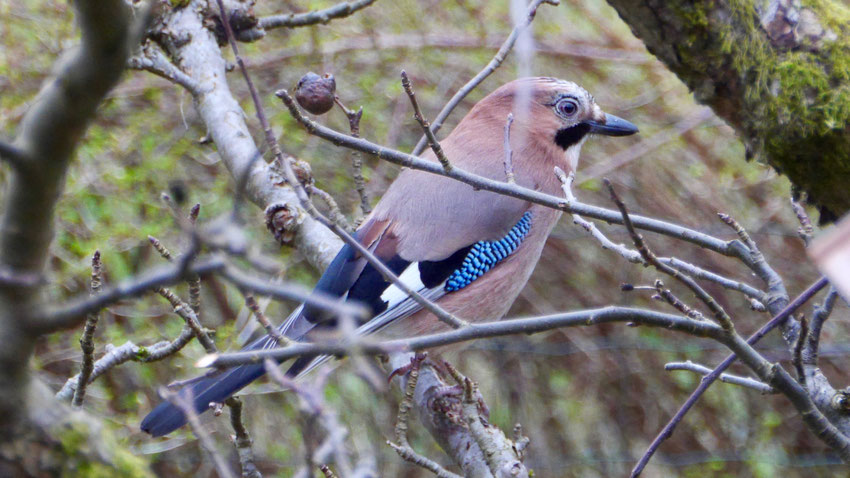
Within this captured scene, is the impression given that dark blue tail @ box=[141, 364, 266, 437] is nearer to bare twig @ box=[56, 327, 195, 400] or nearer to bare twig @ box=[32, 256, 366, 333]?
bare twig @ box=[56, 327, 195, 400]

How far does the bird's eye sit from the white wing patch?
925mm

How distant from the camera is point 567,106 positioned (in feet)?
11.0

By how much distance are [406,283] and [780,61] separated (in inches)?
50.3

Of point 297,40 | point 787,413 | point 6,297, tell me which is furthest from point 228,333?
point 787,413

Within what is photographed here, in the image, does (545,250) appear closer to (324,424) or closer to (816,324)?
(816,324)

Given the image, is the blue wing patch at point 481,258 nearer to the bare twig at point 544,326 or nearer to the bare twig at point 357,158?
the bare twig at point 357,158

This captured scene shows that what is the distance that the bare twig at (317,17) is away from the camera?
287 centimetres

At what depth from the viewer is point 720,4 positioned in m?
1.99

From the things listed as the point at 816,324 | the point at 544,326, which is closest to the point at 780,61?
the point at 816,324

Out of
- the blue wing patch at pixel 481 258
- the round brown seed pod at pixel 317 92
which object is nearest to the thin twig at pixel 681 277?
the round brown seed pod at pixel 317 92

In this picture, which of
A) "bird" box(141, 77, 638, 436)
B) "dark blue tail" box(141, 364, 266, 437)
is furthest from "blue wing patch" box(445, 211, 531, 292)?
"dark blue tail" box(141, 364, 266, 437)

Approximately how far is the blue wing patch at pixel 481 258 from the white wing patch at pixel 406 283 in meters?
0.11

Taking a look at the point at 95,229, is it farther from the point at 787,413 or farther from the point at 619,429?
the point at 787,413

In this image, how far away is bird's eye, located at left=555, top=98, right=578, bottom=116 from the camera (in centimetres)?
335
